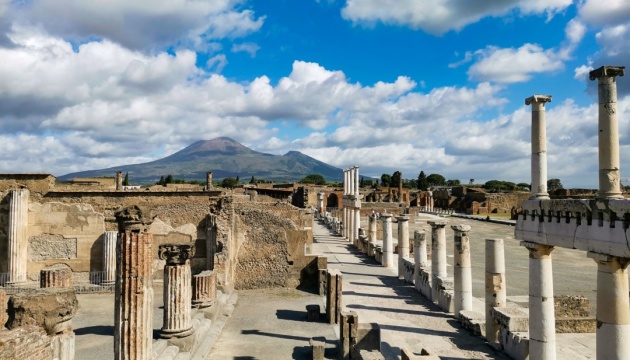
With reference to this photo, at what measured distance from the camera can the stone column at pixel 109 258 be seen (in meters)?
18.1

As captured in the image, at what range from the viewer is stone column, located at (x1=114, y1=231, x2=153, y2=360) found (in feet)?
24.2

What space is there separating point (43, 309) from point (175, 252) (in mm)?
3483

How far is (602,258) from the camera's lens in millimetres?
6797

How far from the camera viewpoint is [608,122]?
7.23 meters

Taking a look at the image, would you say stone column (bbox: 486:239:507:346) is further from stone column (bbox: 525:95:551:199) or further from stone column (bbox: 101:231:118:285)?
stone column (bbox: 101:231:118:285)

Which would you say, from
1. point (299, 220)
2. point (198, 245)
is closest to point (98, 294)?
point (198, 245)

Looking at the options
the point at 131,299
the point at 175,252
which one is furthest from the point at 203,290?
the point at 131,299

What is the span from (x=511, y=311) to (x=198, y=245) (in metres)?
12.4

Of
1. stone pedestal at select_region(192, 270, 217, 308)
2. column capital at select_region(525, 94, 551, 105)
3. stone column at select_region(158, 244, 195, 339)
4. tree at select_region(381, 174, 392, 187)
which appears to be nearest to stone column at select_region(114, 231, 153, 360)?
stone column at select_region(158, 244, 195, 339)

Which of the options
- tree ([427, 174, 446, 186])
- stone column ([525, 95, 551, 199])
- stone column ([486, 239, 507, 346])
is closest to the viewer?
stone column ([525, 95, 551, 199])

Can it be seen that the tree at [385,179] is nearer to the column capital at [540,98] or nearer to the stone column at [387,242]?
the stone column at [387,242]

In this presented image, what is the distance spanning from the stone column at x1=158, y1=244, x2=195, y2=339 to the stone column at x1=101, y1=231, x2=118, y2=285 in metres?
9.14

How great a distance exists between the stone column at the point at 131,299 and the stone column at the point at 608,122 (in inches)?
287

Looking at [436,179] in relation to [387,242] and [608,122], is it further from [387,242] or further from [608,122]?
[608,122]
